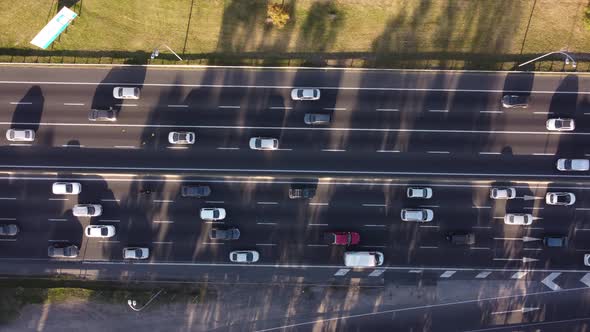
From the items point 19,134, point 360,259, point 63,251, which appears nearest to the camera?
point 360,259

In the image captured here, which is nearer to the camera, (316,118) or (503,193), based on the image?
(503,193)

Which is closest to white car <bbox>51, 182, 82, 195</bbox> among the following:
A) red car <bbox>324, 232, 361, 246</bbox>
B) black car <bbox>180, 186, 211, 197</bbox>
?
black car <bbox>180, 186, 211, 197</bbox>

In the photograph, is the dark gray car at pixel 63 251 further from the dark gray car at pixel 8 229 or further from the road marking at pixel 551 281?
the road marking at pixel 551 281

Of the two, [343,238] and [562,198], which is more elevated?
[562,198]

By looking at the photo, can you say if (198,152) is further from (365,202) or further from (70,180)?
(365,202)

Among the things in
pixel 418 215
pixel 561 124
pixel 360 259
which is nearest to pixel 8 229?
pixel 360 259

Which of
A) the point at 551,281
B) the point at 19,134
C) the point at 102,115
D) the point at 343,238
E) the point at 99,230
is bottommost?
the point at 99,230

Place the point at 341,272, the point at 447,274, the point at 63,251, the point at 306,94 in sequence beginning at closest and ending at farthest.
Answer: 1. the point at 63,251
2. the point at 306,94
3. the point at 341,272
4. the point at 447,274

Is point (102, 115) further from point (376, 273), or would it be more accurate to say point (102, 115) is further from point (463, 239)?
point (463, 239)

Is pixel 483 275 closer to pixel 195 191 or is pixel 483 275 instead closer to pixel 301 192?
pixel 301 192
